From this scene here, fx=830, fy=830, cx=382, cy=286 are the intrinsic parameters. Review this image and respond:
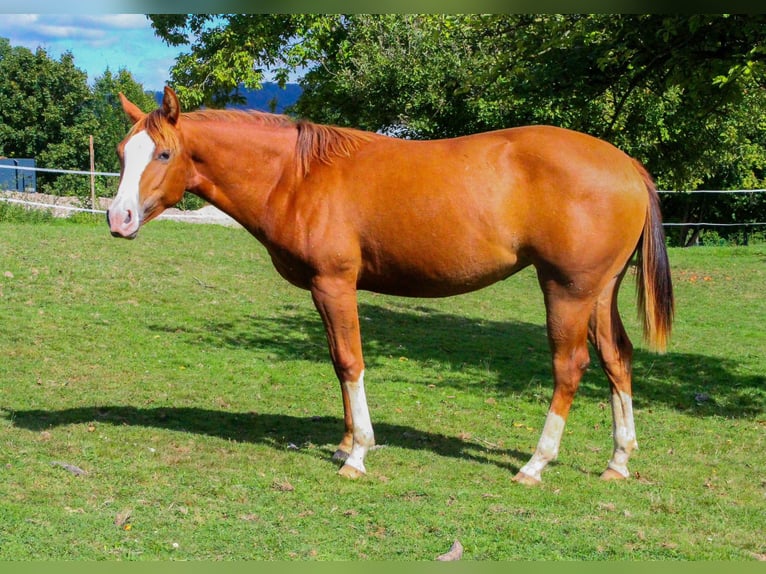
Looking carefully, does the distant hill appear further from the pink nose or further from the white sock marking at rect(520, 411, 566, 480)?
the white sock marking at rect(520, 411, 566, 480)

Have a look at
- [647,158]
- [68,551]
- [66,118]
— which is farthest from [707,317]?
[66,118]

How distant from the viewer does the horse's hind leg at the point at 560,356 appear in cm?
563

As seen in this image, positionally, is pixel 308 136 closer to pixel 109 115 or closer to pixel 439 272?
pixel 439 272

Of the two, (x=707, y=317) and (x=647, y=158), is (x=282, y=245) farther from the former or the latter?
(x=647, y=158)

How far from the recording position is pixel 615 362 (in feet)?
19.7

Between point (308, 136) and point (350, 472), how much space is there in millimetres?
2412

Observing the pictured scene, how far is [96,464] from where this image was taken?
5.75 m

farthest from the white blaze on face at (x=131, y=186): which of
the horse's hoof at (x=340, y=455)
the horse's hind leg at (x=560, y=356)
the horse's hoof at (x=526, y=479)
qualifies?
the horse's hoof at (x=526, y=479)

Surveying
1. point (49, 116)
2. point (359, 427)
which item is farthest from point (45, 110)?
point (359, 427)

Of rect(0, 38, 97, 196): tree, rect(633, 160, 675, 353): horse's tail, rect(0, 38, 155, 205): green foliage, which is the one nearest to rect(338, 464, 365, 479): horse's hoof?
rect(633, 160, 675, 353): horse's tail

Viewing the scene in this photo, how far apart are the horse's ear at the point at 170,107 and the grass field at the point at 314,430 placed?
94.2 inches

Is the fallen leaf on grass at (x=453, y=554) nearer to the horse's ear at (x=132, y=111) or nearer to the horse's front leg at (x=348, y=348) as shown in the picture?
the horse's front leg at (x=348, y=348)

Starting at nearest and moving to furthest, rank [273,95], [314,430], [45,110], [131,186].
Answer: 1. [131,186]
2. [314,430]
3. [273,95]
4. [45,110]

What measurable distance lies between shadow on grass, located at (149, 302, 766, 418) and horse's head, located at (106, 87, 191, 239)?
4333 mm
